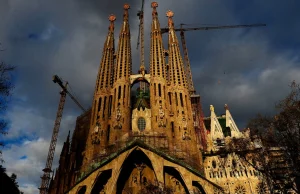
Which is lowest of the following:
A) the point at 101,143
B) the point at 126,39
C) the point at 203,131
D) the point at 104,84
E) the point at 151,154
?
the point at 151,154

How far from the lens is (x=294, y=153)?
712 inches

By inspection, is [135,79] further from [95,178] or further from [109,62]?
[95,178]

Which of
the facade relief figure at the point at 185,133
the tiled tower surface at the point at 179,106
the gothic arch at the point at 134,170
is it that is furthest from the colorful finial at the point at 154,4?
the gothic arch at the point at 134,170

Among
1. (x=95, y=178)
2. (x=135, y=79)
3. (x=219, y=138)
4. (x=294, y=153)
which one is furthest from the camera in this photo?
(x=135, y=79)

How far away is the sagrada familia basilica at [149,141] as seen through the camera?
114 ft

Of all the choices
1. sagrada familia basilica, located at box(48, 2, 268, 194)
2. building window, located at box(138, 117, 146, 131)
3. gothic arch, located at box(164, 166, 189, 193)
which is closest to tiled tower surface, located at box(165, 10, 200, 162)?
sagrada familia basilica, located at box(48, 2, 268, 194)

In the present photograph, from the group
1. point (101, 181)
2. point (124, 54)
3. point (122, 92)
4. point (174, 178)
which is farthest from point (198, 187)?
point (124, 54)

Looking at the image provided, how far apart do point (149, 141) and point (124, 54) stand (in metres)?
19.7

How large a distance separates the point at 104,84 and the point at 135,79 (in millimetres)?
6590

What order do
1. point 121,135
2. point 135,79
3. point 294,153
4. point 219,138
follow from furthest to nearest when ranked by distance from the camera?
point 135,79
point 219,138
point 121,135
point 294,153

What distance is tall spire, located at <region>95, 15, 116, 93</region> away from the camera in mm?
47500

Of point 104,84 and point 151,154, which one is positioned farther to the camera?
point 104,84

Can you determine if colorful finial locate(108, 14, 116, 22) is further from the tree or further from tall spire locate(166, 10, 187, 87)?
the tree

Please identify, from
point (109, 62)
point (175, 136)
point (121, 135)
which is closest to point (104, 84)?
point (109, 62)
